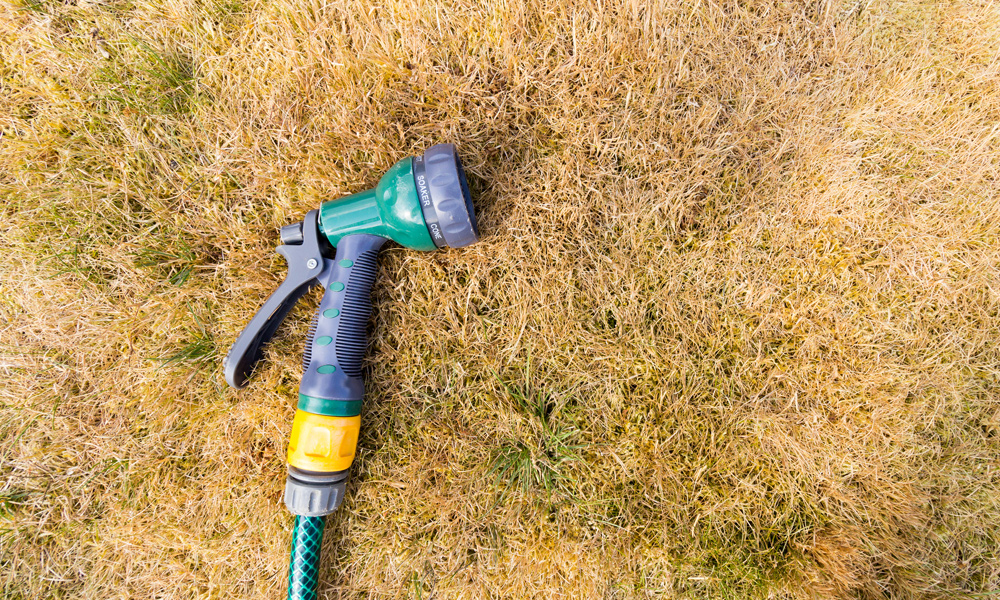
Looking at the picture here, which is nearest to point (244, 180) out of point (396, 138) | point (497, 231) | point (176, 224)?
point (176, 224)

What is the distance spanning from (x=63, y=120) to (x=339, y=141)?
1.14 metres

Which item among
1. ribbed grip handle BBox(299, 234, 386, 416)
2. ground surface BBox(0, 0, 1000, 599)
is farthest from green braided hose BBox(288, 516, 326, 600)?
ribbed grip handle BBox(299, 234, 386, 416)

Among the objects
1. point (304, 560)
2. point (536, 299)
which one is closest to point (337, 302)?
point (536, 299)

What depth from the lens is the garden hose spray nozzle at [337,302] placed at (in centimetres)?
144

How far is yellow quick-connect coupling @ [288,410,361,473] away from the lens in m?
1.47

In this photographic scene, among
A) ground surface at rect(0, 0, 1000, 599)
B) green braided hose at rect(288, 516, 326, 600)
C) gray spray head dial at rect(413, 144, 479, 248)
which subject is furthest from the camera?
ground surface at rect(0, 0, 1000, 599)

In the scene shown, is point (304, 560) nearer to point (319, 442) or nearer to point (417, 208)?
point (319, 442)

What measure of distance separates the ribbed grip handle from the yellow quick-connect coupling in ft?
0.10

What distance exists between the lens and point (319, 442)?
1468 mm

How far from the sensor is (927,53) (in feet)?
5.92

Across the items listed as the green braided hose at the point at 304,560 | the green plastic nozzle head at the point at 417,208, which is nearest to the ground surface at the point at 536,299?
the green braided hose at the point at 304,560

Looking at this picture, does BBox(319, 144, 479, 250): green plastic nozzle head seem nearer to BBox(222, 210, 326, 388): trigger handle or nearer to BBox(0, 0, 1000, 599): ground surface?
BBox(222, 210, 326, 388): trigger handle

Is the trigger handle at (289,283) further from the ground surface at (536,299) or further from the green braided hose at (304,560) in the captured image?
the green braided hose at (304,560)

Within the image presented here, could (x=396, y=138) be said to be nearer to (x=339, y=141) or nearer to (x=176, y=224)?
(x=339, y=141)
